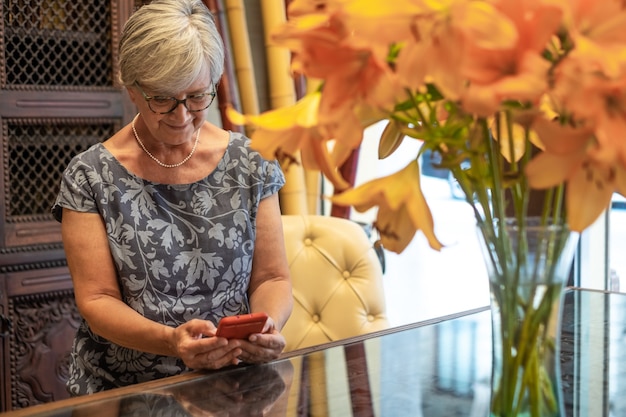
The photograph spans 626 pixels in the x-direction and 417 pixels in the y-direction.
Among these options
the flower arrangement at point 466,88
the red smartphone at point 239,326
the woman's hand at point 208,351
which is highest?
the flower arrangement at point 466,88

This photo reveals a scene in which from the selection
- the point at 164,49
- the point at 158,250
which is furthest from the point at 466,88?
the point at 158,250

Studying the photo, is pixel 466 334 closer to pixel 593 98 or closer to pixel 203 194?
pixel 203 194

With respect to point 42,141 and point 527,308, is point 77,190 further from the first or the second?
point 527,308

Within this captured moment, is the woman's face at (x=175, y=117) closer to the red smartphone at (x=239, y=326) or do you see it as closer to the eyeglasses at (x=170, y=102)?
the eyeglasses at (x=170, y=102)

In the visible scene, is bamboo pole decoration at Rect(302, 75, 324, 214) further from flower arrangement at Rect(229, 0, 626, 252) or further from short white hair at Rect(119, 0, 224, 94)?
flower arrangement at Rect(229, 0, 626, 252)

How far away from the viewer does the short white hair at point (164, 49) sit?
2.07 metres

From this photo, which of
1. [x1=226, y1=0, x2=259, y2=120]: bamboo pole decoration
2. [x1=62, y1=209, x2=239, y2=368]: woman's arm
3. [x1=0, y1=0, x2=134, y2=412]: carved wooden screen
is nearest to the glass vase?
[x1=62, y1=209, x2=239, y2=368]: woman's arm

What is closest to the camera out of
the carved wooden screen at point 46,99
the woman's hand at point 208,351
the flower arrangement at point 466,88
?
the flower arrangement at point 466,88

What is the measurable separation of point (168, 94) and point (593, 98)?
1388mm

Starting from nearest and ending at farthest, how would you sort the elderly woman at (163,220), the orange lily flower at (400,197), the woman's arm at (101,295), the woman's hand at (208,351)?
the orange lily flower at (400,197)
the woman's hand at (208,351)
the woman's arm at (101,295)
the elderly woman at (163,220)

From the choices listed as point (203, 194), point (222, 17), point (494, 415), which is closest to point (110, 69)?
point (222, 17)

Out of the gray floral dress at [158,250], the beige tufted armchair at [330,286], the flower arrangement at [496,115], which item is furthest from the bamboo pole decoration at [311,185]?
the flower arrangement at [496,115]

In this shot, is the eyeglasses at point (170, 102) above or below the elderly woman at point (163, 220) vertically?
above

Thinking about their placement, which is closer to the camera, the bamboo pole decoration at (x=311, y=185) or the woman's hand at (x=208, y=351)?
the woman's hand at (x=208, y=351)
